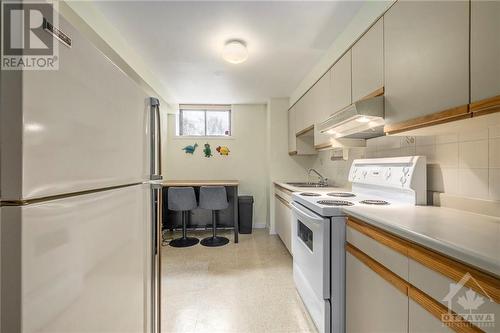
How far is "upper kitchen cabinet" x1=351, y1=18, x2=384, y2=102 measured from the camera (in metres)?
1.49

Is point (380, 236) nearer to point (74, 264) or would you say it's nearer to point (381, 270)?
point (381, 270)

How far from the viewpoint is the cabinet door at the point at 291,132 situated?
3.66 metres

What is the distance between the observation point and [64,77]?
1.92 ft

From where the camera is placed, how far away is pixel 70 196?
61 cm

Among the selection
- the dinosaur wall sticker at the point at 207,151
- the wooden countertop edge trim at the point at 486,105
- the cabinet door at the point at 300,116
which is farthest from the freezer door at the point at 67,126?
the dinosaur wall sticker at the point at 207,151

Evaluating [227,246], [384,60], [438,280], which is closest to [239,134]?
[227,246]

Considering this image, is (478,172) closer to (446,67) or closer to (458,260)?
(446,67)

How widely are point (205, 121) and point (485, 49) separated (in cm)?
424

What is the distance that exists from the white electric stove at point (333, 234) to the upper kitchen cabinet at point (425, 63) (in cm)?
40

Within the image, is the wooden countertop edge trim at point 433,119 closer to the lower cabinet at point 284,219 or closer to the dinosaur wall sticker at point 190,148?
the lower cabinet at point 284,219

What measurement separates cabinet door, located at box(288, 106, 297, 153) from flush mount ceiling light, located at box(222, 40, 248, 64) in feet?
5.16

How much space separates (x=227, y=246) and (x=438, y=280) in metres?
2.99

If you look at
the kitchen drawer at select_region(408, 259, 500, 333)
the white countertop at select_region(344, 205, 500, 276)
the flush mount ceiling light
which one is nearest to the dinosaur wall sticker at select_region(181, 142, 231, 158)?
the flush mount ceiling light

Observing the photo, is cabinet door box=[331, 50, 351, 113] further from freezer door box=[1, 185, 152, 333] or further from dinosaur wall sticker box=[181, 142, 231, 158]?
dinosaur wall sticker box=[181, 142, 231, 158]
